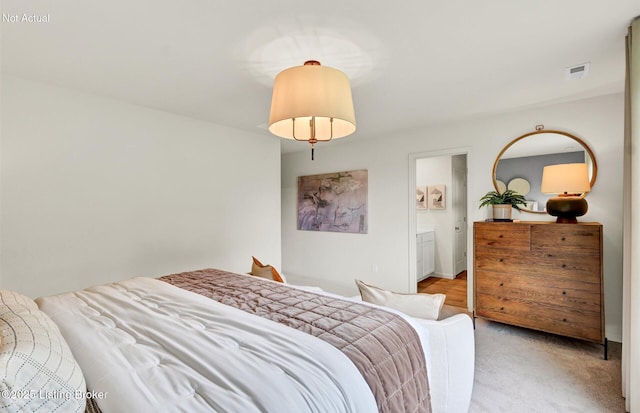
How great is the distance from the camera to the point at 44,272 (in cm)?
Answer: 264

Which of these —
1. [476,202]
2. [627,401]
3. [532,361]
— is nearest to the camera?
[627,401]

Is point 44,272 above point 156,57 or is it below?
below

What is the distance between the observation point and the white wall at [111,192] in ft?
8.33

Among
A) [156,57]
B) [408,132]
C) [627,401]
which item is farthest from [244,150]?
[627,401]

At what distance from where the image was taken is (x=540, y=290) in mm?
2822

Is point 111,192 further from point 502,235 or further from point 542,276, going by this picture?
point 542,276

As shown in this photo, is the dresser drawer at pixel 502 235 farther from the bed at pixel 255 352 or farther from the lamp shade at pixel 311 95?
the lamp shade at pixel 311 95

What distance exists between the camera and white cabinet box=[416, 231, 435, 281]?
194 inches

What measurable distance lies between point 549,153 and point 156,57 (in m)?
3.87

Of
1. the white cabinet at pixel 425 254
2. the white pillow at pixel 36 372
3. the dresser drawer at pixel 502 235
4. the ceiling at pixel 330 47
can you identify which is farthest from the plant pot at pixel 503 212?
the white pillow at pixel 36 372

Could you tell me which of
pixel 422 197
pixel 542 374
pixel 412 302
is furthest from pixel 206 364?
pixel 422 197

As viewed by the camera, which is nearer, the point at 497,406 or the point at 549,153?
the point at 497,406

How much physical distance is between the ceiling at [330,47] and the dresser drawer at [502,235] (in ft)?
4.27

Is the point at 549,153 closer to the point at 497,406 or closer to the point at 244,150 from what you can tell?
the point at 497,406
